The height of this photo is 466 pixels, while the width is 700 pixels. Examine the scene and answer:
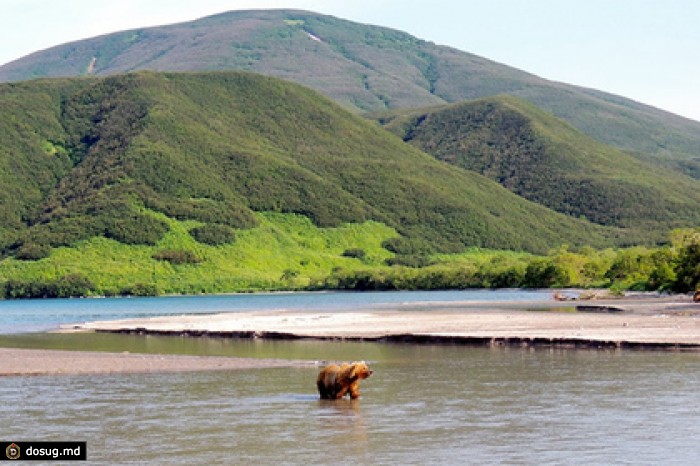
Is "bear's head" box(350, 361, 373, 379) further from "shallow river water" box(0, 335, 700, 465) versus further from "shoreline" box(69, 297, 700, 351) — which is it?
"shoreline" box(69, 297, 700, 351)

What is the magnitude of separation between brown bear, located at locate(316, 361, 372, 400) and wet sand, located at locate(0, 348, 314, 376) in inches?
416

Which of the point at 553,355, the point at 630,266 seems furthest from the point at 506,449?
the point at 630,266

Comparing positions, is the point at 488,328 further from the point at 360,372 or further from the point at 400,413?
the point at 400,413

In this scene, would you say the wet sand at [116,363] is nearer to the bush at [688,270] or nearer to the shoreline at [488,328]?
the shoreline at [488,328]

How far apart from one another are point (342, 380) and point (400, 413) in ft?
10.8

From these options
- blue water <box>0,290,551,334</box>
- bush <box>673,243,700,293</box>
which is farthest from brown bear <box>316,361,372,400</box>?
bush <box>673,243,700,293</box>

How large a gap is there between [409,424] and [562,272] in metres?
144

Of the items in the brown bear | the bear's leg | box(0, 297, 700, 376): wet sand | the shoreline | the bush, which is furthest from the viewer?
the bush

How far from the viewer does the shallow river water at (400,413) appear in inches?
1030

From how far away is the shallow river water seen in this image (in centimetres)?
2617

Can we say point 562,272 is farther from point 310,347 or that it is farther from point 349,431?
point 349,431

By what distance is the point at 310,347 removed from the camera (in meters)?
57.1

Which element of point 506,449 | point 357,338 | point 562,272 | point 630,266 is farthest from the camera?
point 562,272

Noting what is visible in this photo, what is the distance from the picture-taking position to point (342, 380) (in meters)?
35.0
